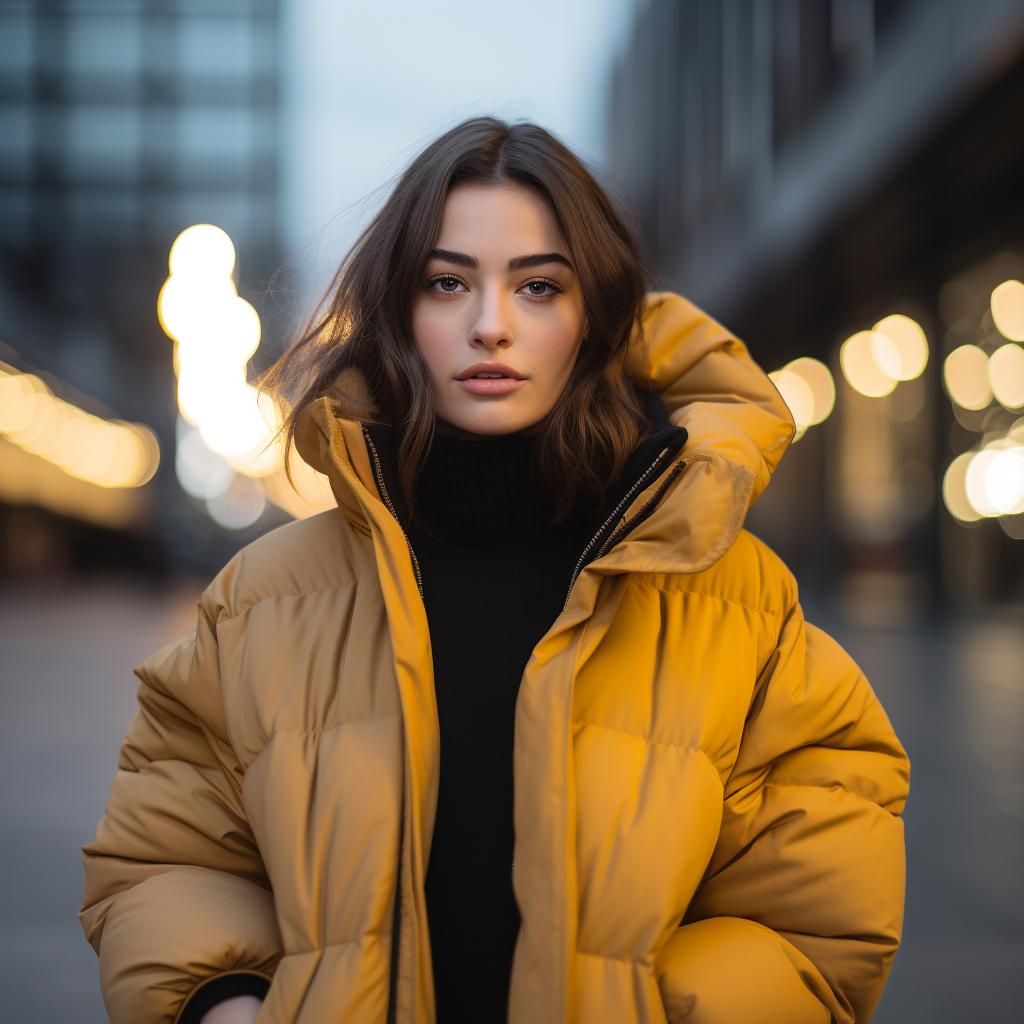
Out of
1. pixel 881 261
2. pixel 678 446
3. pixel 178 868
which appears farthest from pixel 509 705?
pixel 881 261

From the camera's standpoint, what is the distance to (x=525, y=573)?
2.31m

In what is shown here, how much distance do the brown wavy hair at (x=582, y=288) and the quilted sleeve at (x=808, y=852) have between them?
482 millimetres

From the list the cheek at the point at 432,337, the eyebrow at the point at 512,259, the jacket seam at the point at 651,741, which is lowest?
the jacket seam at the point at 651,741

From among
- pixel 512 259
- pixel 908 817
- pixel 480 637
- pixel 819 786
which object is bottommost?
pixel 908 817

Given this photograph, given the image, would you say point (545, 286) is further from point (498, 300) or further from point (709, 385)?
point (709, 385)

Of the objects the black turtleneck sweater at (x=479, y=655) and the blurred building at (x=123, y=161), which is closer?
the black turtleneck sweater at (x=479, y=655)

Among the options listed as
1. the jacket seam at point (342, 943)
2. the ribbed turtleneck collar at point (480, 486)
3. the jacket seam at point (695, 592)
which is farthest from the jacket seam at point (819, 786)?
the jacket seam at point (342, 943)

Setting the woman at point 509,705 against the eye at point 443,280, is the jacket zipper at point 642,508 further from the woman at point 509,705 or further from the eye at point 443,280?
the eye at point 443,280

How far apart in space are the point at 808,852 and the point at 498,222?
1.18 m

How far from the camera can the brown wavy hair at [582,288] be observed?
2.28m

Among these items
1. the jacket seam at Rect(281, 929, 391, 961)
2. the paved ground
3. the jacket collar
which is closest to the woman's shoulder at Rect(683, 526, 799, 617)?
the jacket collar

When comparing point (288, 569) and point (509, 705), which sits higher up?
point (288, 569)

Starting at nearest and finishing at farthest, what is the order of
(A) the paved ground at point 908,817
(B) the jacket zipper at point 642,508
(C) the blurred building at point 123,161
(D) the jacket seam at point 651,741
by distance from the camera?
(D) the jacket seam at point 651,741
(B) the jacket zipper at point 642,508
(A) the paved ground at point 908,817
(C) the blurred building at point 123,161

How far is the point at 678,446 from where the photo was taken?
6.82 feet
